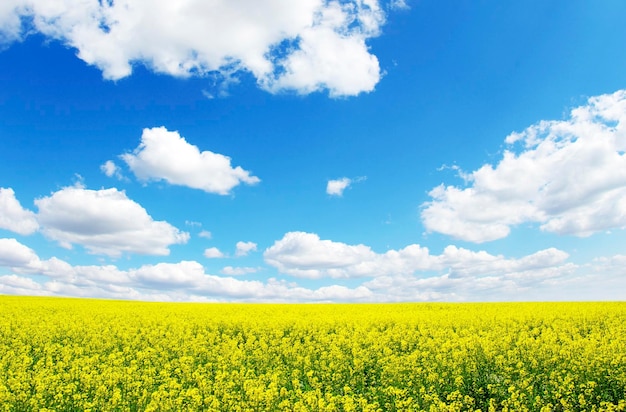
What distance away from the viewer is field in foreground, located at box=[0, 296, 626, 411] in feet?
31.0

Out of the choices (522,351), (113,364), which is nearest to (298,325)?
(113,364)

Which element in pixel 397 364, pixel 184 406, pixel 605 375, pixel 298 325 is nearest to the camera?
pixel 184 406

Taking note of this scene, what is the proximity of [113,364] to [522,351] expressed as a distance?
12688 millimetres

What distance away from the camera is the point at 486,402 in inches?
417

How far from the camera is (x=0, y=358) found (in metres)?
14.6

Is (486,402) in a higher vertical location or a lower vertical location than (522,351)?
lower

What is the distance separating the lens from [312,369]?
516 inches

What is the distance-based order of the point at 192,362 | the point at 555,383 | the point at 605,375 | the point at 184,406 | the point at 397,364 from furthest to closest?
the point at 192,362 < the point at 397,364 < the point at 605,375 < the point at 555,383 < the point at 184,406

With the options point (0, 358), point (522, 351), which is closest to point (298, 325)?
point (522, 351)

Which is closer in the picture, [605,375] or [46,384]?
[46,384]

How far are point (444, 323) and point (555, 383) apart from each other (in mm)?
9770

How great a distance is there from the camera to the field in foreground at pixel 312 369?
31.0 feet

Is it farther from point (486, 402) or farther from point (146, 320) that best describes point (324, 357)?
point (146, 320)

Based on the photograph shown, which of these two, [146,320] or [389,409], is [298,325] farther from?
[389,409]
